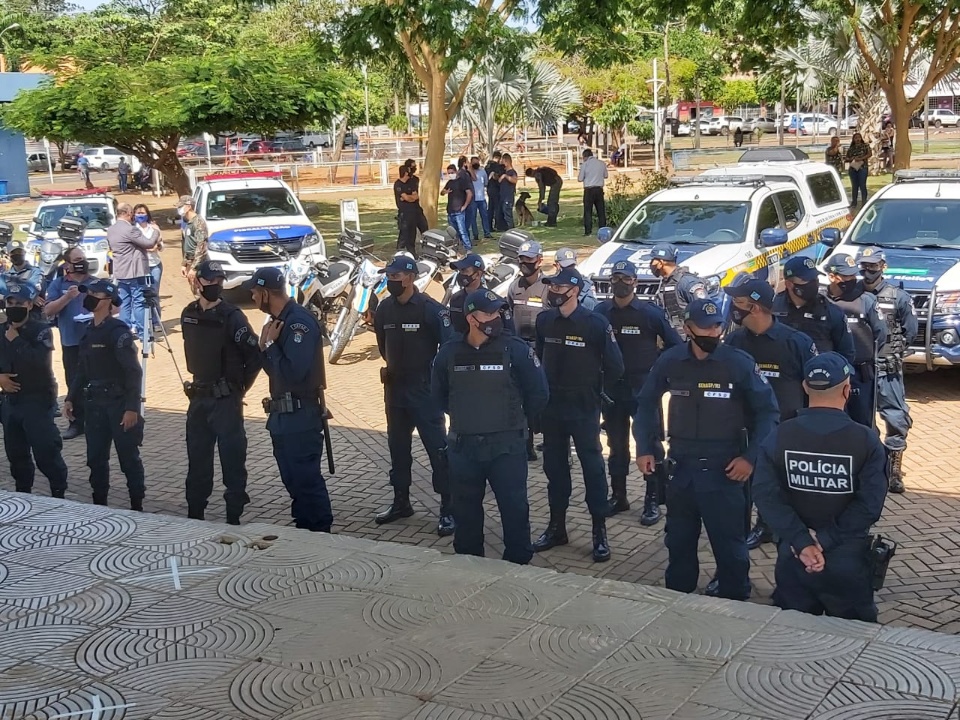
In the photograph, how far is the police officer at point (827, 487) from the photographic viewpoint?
16.6ft

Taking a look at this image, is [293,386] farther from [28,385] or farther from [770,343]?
[770,343]

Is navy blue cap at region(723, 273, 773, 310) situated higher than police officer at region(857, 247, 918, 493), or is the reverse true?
navy blue cap at region(723, 273, 773, 310)

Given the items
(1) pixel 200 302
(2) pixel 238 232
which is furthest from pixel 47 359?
(2) pixel 238 232

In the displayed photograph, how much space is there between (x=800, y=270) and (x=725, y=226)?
5134 mm

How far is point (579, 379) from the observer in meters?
7.41

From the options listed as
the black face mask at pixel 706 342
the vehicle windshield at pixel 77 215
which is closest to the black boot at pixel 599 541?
the black face mask at pixel 706 342

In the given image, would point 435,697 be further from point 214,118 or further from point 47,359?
point 214,118

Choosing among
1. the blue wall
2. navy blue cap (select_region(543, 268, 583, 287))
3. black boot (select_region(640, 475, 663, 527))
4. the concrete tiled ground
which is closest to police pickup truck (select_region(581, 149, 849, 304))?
the concrete tiled ground

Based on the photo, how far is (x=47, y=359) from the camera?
864cm

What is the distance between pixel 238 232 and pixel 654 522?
11.3 meters

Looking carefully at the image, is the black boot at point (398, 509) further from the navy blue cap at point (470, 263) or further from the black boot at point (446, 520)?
the navy blue cap at point (470, 263)

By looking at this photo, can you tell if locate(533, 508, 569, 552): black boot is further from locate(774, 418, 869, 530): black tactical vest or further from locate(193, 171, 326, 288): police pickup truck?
locate(193, 171, 326, 288): police pickup truck

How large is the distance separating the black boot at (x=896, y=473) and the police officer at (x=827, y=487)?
3261 millimetres

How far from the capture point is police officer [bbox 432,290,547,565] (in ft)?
21.8
